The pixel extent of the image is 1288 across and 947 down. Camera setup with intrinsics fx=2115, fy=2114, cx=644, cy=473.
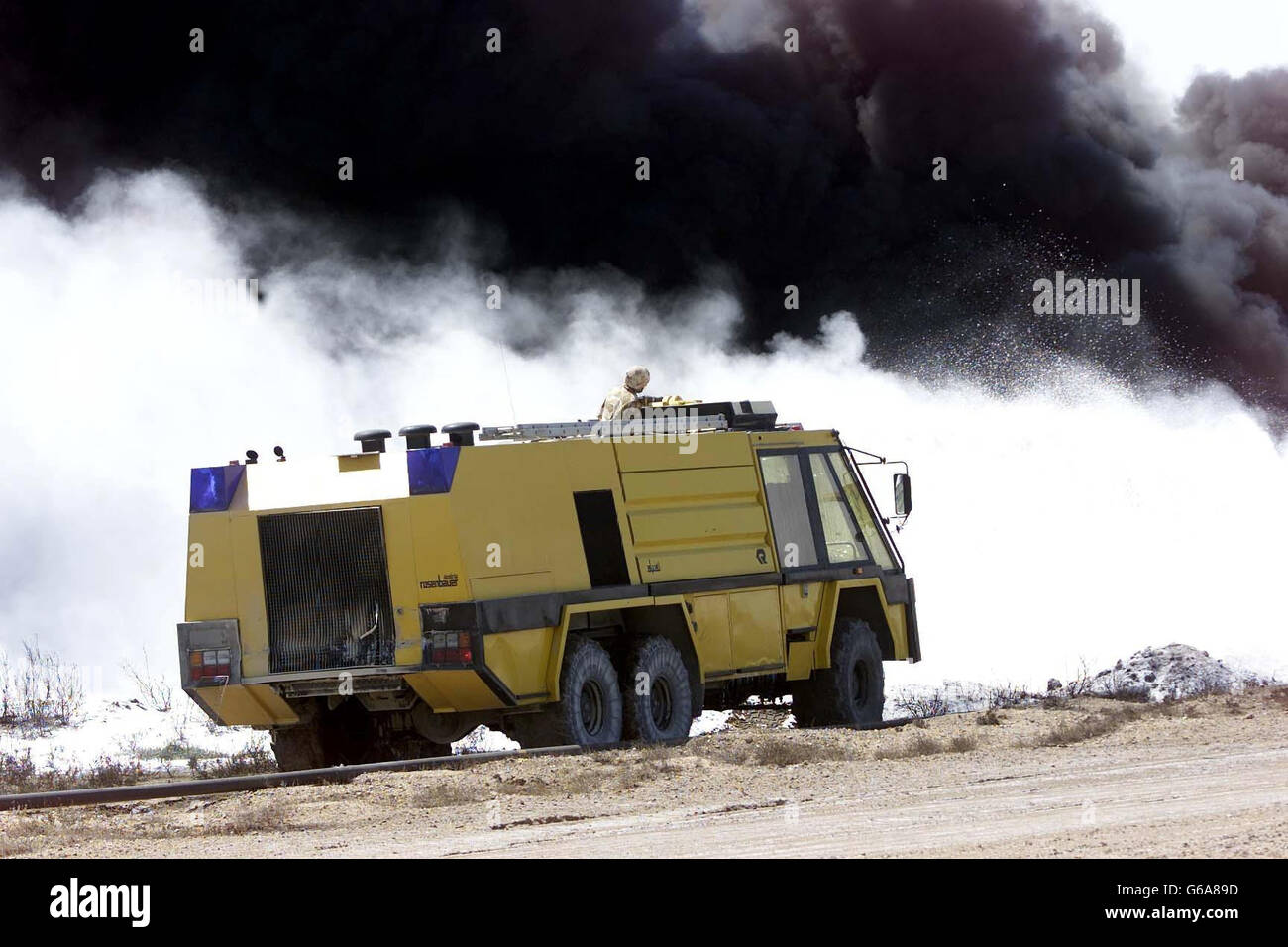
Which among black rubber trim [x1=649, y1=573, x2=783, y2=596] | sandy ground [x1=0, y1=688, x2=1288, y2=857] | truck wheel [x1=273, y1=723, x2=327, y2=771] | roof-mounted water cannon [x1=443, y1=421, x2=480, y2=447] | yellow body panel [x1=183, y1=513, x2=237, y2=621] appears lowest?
sandy ground [x1=0, y1=688, x2=1288, y2=857]

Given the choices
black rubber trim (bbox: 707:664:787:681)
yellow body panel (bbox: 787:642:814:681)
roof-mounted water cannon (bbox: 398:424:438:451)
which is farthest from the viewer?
yellow body panel (bbox: 787:642:814:681)

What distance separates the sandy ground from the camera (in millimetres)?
9578

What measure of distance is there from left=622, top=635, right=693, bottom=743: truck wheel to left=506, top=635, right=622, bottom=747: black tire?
0.14 m

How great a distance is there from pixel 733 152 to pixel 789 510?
19.3m

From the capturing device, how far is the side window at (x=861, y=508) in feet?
60.0

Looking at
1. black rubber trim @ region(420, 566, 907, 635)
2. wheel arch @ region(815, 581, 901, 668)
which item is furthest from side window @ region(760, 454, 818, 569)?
wheel arch @ region(815, 581, 901, 668)

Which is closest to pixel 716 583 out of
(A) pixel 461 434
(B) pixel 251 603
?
(A) pixel 461 434

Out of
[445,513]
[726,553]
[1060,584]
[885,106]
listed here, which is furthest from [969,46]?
[445,513]

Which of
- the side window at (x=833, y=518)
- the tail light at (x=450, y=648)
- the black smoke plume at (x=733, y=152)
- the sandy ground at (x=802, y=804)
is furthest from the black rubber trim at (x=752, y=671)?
the black smoke plume at (x=733, y=152)

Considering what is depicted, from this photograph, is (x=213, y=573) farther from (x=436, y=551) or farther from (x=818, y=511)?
(x=818, y=511)

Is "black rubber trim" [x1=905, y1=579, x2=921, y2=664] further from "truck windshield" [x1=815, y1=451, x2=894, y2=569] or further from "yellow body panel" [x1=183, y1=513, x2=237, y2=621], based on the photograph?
"yellow body panel" [x1=183, y1=513, x2=237, y2=621]

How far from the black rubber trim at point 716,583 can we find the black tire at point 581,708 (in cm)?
71
